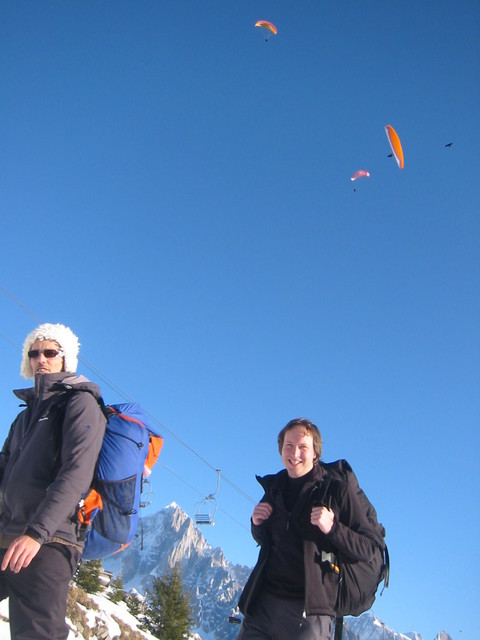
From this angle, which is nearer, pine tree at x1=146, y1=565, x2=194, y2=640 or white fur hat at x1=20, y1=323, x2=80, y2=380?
white fur hat at x1=20, y1=323, x2=80, y2=380

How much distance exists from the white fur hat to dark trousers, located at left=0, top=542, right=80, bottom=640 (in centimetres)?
127

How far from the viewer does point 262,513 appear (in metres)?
3.54

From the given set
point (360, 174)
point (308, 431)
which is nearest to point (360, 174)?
point (360, 174)

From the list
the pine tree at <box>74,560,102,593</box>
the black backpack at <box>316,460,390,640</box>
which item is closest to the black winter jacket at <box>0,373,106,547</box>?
the black backpack at <box>316,460,390,640</box>

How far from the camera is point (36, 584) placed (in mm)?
2723

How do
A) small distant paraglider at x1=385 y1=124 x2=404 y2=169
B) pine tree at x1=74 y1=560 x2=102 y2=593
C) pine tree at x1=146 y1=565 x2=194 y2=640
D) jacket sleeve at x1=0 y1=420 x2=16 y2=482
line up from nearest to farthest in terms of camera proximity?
jacket sleeve at x1=0 y1=420 x2=16 y2=482 < small distant paraglider at x1=385 y1=124 x2=404 y2=169 < pine tree at x1=74 y1=560 x2=102 y2=593 < pine tree at x1=146 y1=565 x2=194 y2=640

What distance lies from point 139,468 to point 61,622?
894mm

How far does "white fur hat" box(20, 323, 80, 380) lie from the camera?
143 inches

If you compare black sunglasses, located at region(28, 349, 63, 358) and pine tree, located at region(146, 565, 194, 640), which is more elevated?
black sunglasses, located at region(28, 349, 63, 358)

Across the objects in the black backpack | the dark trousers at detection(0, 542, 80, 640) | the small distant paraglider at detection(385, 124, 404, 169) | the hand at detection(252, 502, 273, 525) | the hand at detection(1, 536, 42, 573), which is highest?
the small distant paraglider at detection(385, 124, 404, 169)

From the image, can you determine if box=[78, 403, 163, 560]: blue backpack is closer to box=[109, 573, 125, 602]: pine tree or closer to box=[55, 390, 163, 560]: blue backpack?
box=[55, 390, 163, 560]: blue backpack

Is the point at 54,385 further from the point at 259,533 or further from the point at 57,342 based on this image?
the point at 259,533

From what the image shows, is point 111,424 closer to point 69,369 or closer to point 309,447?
point 69,369

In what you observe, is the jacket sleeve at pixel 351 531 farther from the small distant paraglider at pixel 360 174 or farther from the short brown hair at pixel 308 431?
the small distant paraglider at pixel 360 174
